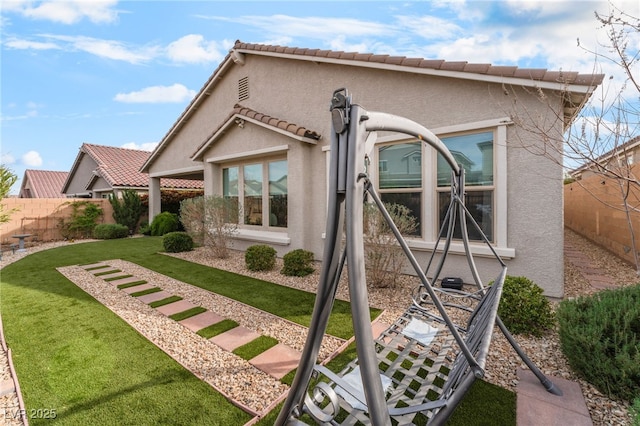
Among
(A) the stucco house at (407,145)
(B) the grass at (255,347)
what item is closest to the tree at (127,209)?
(A) the stucco house at (407,145)

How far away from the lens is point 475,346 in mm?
2221

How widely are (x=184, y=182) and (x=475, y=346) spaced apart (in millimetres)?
23052

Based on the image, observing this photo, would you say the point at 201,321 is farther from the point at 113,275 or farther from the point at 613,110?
the point at 613,110

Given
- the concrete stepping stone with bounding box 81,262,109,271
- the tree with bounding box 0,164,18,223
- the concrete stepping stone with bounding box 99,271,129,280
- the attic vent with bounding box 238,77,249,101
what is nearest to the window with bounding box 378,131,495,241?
the attic vent with bounding box 238,77,249,101

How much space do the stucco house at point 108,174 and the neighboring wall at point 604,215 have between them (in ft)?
71.7

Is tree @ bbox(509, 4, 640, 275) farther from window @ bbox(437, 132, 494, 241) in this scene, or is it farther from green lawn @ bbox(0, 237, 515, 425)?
green lawn @ bbox(0, 237, 515, 425)

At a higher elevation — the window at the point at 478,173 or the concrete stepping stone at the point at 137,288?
the window at the point at 478,173

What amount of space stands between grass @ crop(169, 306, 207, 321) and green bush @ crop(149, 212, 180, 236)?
11999 millimetres

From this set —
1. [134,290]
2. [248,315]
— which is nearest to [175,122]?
[134,290]

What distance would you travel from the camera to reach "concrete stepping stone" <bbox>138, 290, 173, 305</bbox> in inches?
232

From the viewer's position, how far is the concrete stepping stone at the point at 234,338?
4039 mm

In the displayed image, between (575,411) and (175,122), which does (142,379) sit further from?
(175,122)

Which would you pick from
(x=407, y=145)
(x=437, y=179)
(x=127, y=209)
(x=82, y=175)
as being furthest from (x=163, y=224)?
(x=437, y=179)

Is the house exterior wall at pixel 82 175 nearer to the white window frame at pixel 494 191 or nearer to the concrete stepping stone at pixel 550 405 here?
the white window frame at pixel 494 191
